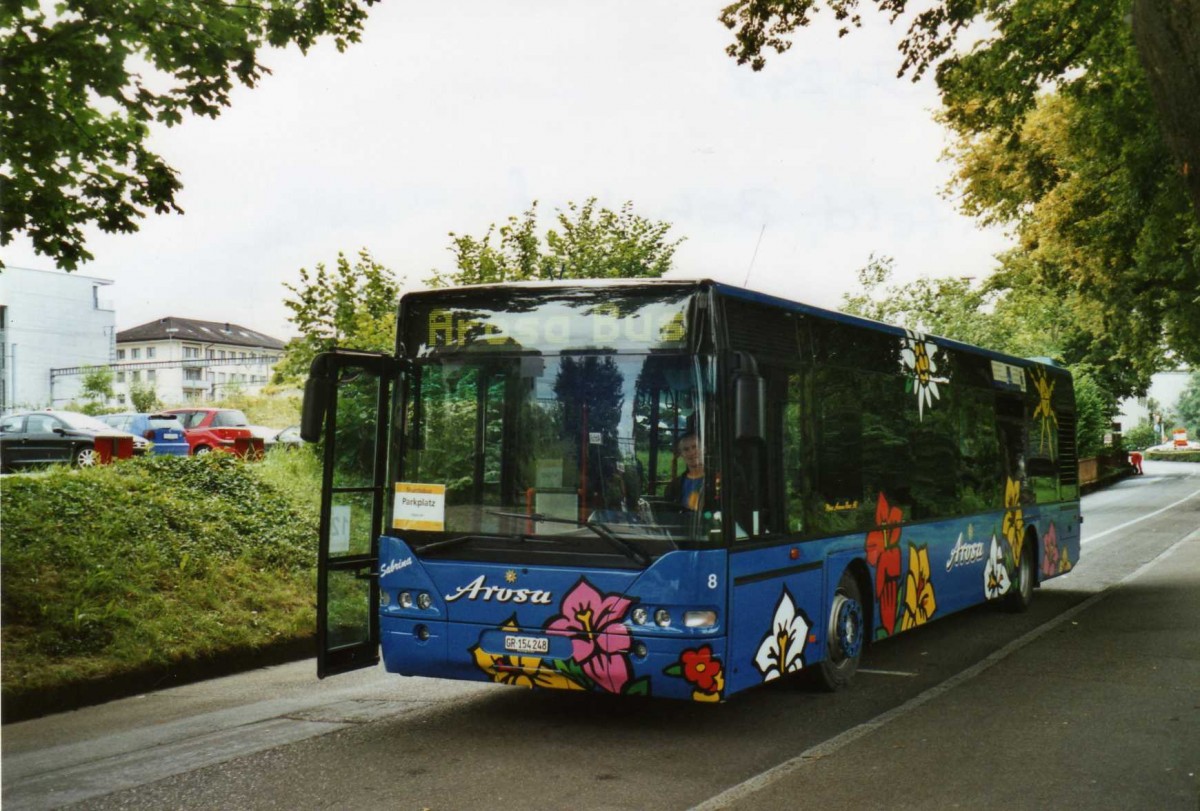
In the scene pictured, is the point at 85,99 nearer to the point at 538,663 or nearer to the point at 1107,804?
the point at 538,663

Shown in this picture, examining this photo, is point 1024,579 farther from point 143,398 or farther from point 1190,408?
point 1190,408

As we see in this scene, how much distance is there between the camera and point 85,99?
10.6 metres

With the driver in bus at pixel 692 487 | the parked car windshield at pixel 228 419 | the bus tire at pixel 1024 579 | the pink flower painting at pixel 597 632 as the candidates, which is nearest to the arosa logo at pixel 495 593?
the pink flower painting at pixel 597 632

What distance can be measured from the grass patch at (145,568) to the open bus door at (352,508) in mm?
2450

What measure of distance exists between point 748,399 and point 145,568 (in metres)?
7.00

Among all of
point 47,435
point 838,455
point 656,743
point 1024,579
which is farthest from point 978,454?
point 47,435

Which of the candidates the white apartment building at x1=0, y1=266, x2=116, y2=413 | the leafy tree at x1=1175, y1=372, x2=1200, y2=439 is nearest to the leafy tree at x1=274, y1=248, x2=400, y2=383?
the white apartment building at x1=0, y1=266, x2=116, y2=413

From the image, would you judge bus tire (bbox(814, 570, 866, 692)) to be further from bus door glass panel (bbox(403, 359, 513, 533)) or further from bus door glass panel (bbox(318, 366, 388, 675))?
bus door glass panel (bbox(318, 366, 388, 675))

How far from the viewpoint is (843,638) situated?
8672 millimetres

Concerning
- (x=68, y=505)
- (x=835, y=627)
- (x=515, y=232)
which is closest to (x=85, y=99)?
(x=68, y=505)

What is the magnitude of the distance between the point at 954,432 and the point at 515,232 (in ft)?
38.8

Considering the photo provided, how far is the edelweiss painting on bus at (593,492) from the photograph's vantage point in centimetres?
697

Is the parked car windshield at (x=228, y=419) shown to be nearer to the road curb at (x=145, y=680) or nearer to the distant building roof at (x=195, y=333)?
the road curb at (x=145, y=680)

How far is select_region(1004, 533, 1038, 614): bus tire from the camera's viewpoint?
13.1m
